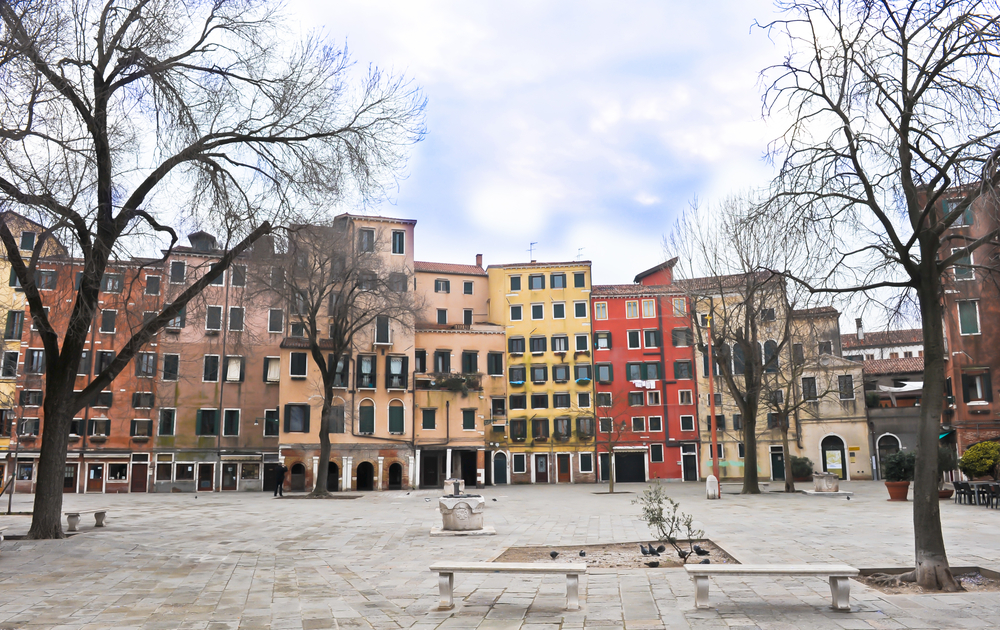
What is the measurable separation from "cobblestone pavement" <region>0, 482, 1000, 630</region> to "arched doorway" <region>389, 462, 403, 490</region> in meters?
24.6

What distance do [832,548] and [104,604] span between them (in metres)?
11.4

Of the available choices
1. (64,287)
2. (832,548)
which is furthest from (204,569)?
(832,548)

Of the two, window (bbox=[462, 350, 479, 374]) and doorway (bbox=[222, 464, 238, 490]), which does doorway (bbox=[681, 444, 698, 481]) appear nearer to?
window (bbox=[462, 350, 479, 374])

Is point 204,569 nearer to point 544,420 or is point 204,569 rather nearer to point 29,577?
point 29,577

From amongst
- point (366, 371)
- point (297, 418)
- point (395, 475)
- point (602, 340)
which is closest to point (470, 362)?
point (366, 371)

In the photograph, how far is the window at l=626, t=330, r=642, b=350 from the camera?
169ft

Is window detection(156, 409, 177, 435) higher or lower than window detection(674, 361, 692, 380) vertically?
lower

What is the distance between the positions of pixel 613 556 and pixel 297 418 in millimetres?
32990

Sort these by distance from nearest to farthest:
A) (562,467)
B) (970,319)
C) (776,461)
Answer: (970,319)
(776,461)
(562,467)

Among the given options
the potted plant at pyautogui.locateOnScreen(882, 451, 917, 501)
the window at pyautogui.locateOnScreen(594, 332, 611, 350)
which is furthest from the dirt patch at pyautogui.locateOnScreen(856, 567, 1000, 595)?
the window at pyautogui.locateOnScreen(594, 332, 611, 350)

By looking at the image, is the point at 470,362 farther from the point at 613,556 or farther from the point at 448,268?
the point at 613,556

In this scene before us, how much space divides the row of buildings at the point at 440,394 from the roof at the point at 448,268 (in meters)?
0.17

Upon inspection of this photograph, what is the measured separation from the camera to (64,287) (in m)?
12.9

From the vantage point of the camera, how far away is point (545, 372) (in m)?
51.7
